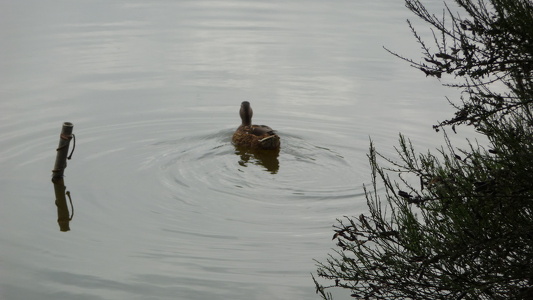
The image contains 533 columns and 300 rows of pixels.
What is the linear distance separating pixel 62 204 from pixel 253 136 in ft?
11.7

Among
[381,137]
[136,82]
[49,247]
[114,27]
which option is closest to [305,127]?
[381,137]

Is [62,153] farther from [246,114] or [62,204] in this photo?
[246,114]

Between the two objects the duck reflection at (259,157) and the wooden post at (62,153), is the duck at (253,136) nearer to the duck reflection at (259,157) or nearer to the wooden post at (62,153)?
the duck reflection at (259,157)

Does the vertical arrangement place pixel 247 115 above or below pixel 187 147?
above

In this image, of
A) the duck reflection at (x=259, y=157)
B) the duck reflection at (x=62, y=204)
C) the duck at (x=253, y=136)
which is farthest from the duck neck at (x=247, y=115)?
the duck reflection at (x=62, y=204)

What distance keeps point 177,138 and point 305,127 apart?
2357 millimetres

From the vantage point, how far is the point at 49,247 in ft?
33.0

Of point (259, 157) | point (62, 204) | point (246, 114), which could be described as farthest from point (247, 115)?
point (62, 204)

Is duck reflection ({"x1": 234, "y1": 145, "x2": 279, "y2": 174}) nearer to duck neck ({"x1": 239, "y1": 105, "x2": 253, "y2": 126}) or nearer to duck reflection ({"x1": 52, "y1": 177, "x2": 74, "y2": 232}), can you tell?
duck neck ({"x1": 239, "y1": 105, "x2": 253, "y2": 126})

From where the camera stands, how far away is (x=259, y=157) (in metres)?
13.4

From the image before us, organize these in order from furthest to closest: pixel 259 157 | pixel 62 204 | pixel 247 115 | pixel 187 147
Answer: pixel 247 115 < pixel 187 147 < pixel 259 157 < pixel 62 204

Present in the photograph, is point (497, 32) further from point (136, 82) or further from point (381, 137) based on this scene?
point (136, 82)

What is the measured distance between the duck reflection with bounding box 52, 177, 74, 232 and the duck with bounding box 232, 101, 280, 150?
3075mm

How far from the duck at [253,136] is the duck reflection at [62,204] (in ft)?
10.1
